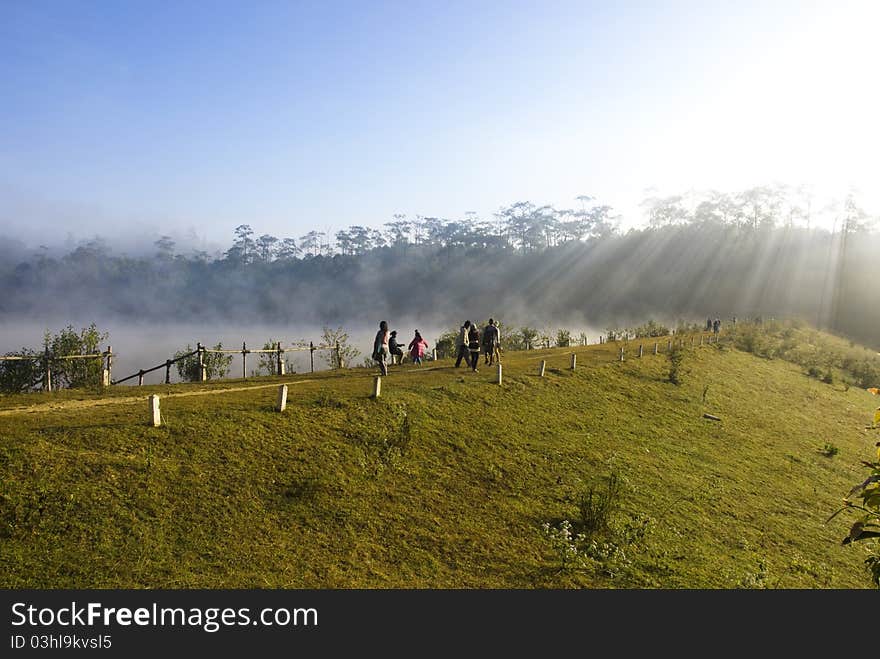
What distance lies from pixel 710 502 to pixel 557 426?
224 inches

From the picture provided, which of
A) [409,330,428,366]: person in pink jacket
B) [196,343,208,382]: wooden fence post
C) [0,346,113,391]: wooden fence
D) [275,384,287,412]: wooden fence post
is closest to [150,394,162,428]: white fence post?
[275,384,287,412]: wooden fence post

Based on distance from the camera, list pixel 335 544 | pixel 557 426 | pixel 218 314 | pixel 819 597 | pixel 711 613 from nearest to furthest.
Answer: pixel 819 597, pixel 711 613, pixel 335 544, pixel 557 426, pixel 218 314

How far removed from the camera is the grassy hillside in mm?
9953

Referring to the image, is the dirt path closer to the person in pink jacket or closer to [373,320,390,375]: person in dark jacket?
[373,320,390,375]: person in dark jacket

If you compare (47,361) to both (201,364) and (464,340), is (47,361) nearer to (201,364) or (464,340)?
(201,364)

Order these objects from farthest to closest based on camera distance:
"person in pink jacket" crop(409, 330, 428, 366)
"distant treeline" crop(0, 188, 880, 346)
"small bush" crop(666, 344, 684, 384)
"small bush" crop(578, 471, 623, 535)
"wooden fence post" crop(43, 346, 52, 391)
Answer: "distant treeline" crop(0, 188, 880, 346) → "small bush" crop(666, 344, 684, 384) → "person in pink jacket" crop(409, 330, 428, 366) → "wooden fence post" crop(43, 346, 52, 391) → "small bush" crop(578, 471, 623, 535)

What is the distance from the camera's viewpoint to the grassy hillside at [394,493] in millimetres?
9953

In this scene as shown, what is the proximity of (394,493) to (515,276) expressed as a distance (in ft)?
378

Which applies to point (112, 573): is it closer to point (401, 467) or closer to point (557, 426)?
point (401, 467)

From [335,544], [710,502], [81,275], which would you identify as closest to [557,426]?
[710,502]

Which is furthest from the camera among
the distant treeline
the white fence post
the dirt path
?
the distant treeline

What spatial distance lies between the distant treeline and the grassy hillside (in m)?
67.6

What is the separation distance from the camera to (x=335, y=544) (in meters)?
11.0

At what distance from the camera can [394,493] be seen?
44.2ft
